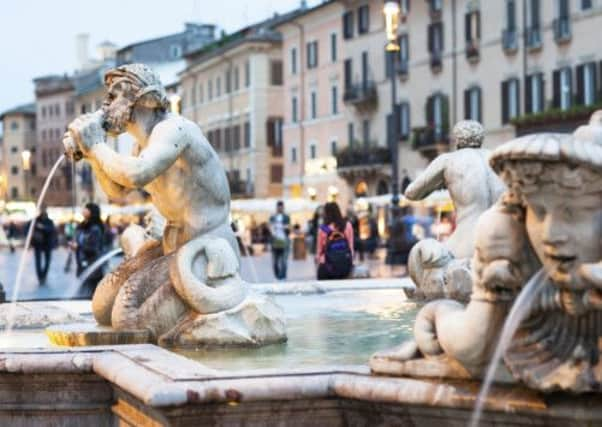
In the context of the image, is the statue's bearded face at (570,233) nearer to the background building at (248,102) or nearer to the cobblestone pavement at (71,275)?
the cobblestone pavement at (71,275)

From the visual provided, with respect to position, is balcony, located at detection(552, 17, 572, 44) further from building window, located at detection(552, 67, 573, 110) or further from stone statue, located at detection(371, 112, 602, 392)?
stone statue, located at detection(371, 112, 602, 392)

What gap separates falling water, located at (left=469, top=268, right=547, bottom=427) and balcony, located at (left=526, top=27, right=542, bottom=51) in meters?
40.1

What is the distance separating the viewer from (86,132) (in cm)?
650

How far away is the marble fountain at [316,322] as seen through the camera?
4.09m

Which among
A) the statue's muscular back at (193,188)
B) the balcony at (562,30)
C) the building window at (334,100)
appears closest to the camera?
the statue's muscular back at (193,188)

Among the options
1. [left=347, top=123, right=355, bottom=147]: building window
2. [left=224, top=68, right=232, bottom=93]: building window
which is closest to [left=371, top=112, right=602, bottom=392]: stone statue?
[left=347, top=123, right=355, bottom=147]: building window

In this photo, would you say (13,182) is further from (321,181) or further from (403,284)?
(403,284)

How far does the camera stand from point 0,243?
5350cm

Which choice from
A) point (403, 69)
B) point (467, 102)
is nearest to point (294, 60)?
point (403, 69)

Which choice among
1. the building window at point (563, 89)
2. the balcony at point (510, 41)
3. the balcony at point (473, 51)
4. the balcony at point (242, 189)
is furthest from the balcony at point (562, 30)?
the balcony at point (242, 189)

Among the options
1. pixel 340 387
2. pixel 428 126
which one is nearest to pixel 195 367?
pixel 340 387

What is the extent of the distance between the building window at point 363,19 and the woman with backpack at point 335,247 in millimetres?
42323

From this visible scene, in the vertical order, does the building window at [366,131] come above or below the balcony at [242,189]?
above

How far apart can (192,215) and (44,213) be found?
1773cm
